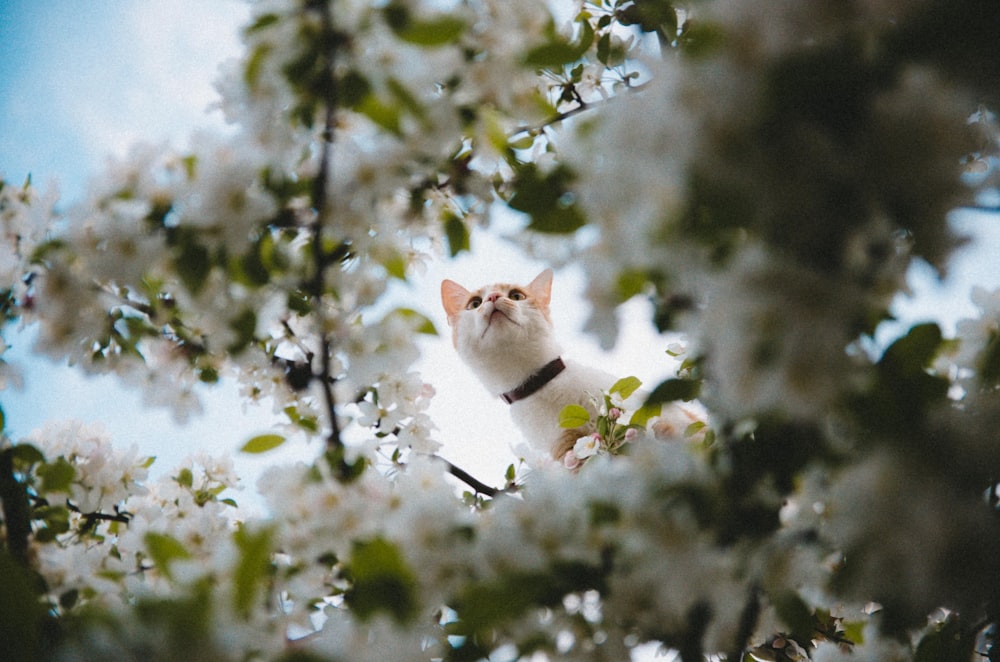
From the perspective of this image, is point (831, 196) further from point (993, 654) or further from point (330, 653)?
point (993, 654)

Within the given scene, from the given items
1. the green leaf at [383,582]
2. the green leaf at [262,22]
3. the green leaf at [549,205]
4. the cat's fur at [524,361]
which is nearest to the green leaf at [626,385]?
the cat's fur at [524,361]

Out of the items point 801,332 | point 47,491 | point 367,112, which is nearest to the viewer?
point 801,332

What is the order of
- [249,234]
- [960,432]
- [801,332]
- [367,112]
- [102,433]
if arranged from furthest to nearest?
[102,433]
[249,234]
[367,112]
[960,432]
[801,332]

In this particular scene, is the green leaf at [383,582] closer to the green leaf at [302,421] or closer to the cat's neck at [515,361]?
the green leaf at [302,421]

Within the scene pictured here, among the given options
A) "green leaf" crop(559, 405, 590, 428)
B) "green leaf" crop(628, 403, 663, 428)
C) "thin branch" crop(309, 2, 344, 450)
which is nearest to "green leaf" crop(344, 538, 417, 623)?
"thin branch" crop(309, 2, 344, 450)

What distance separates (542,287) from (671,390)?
2.33 meters

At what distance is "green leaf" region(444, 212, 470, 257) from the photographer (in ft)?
3.61

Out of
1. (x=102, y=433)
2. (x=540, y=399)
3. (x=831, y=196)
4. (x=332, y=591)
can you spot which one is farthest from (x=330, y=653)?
(x=540, y=399)

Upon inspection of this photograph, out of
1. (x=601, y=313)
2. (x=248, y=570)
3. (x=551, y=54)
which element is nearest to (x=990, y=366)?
(x=601, y=313)

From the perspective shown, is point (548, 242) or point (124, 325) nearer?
point (548, 242)

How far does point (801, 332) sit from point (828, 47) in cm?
27

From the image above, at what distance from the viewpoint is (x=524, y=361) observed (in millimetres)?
2816

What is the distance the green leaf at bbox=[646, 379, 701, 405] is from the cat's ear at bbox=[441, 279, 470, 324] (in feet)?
7.94

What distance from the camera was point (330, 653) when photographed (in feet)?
2.36
